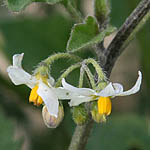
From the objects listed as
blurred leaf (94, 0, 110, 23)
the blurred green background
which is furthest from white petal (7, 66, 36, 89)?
the blurred green background

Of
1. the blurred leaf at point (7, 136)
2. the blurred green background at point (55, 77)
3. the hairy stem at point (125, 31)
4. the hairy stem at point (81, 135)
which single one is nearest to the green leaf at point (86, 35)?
the hairy stem at point (125, 31)

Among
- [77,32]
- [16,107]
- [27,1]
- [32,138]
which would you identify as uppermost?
[27,1]

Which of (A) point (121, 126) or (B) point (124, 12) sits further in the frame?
(B) point (124, 12)

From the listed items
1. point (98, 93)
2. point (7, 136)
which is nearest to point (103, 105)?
point (98, 93)

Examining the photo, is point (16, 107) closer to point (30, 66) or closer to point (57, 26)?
point (30, 66)

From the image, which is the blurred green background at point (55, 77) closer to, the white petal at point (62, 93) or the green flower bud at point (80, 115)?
the green flower bud at point (80, 115)

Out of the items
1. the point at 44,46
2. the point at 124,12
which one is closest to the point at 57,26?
the point at 44,46

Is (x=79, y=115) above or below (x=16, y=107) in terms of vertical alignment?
above
